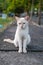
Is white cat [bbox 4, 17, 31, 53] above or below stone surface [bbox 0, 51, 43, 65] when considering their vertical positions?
above

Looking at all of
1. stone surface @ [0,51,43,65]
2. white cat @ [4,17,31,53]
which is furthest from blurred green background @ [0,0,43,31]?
stone surface @ [0,51,43,65]

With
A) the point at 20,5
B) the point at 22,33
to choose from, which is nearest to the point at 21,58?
the point at 22,33

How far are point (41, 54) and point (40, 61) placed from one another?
2.47ft

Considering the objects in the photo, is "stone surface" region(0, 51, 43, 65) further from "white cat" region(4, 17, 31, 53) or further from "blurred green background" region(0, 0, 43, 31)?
"blurred green background" region(0, 0, 43, 31)

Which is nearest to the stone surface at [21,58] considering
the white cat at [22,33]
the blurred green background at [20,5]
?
the white cat at [22,33]

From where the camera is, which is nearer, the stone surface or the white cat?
the stone surface

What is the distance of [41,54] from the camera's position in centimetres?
588

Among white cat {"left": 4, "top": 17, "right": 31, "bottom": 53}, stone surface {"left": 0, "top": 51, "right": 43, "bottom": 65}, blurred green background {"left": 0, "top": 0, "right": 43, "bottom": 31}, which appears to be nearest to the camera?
stone surface {"left": 0, "top": 51, "right": 43, "bottom": 65}

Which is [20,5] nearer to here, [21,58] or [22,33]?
[22,33]

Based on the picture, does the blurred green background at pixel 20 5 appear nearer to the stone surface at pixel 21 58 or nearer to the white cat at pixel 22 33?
the white cat at pixel 22 33

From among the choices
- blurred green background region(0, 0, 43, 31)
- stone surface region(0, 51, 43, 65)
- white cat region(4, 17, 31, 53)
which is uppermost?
white cat region(4, 17, 31, 53)

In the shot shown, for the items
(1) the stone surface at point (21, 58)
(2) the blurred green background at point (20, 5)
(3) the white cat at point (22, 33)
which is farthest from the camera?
(2) the blurred green background at point (20, 5)

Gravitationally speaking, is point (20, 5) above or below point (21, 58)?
below

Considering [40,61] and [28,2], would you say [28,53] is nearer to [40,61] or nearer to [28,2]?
[40,61]
